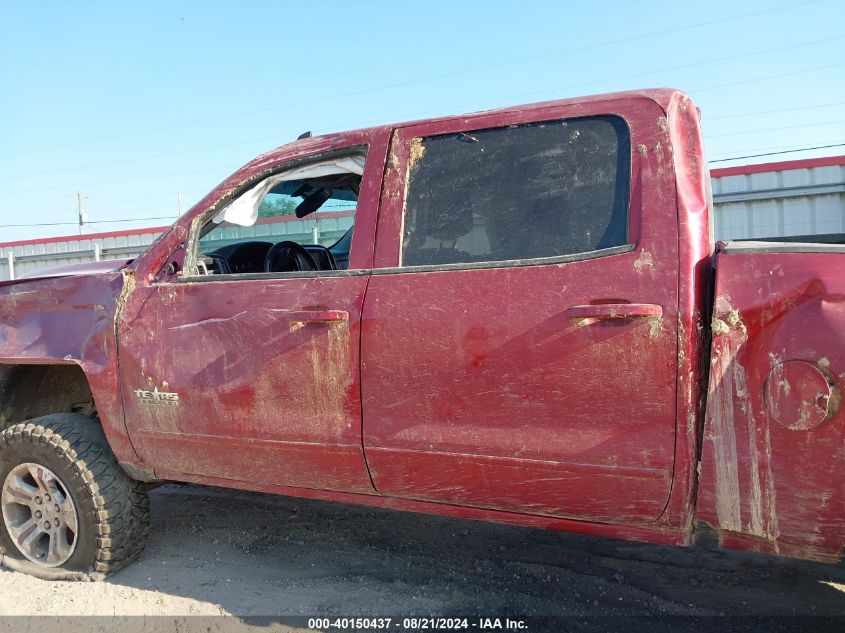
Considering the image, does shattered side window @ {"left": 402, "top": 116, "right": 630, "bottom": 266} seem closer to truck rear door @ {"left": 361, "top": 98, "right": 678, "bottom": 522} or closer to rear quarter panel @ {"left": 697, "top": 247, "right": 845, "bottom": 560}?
truck rear door @ {"left": 361, "top": 98, "right": 678, "bottom": 522}

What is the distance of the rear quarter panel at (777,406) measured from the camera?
186 cm

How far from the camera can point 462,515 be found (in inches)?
97.7

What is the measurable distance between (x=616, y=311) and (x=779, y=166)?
13.4 m

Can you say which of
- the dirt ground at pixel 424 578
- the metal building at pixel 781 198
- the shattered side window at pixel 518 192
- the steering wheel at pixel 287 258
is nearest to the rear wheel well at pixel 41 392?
the dirt ground at pixel 424 578

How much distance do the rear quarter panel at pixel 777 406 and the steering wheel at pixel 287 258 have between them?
2.24m

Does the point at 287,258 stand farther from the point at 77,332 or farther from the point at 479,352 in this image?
the point at 479,352

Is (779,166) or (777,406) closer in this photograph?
(777,406)

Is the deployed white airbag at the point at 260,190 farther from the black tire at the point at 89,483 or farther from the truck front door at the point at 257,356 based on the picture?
the black tire at the point at 89,483

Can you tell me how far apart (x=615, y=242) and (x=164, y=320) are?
195 centimetres

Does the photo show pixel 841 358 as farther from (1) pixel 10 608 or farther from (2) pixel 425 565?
(1) pixel 10 608

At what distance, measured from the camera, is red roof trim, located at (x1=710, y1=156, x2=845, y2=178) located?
1284cm

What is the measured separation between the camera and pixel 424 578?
3.11 meters

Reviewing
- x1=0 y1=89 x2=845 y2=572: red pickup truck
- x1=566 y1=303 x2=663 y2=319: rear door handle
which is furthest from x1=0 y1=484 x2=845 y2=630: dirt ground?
x1=566 y1=303 x2=663 y2=319: rear door handle

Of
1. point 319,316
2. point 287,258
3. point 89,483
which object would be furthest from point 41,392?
point 319,316
